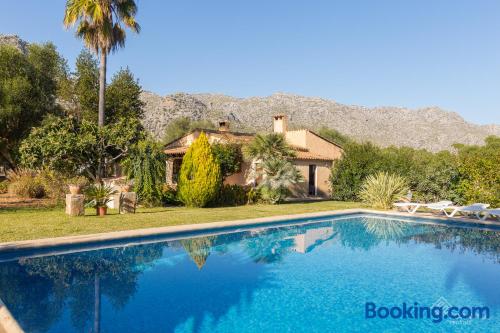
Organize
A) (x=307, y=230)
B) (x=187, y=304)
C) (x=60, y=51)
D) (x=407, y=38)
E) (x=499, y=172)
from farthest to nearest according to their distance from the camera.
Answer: (x=407, y=38), (x=60, y=51), (x=499, y=172), (x=307, y=230), (x=187, y=304)

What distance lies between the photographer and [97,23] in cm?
2084

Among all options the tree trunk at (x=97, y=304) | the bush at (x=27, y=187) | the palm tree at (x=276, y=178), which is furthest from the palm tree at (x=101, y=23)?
the tree trunk at (x=97, y=304)

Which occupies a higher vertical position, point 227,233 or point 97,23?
point 97,23

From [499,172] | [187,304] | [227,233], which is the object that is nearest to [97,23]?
[227,233]

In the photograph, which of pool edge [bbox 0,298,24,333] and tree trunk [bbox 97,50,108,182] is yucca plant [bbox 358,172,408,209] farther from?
pool edge [bbox 0,298,24,333]

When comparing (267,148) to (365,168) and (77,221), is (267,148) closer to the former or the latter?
(365,168)

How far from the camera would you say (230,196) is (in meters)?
20.6

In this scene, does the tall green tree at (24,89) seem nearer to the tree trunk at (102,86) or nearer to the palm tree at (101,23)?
the palm tree at (101,23)

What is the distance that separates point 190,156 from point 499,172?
1443cm

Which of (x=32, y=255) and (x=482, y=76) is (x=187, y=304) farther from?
(x=482, y=76)

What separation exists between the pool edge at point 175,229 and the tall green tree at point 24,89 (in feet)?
59.8

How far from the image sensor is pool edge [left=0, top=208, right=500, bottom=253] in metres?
9.05

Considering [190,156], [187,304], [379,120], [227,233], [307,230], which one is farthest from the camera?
[379,120]

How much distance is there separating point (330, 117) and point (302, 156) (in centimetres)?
6404
